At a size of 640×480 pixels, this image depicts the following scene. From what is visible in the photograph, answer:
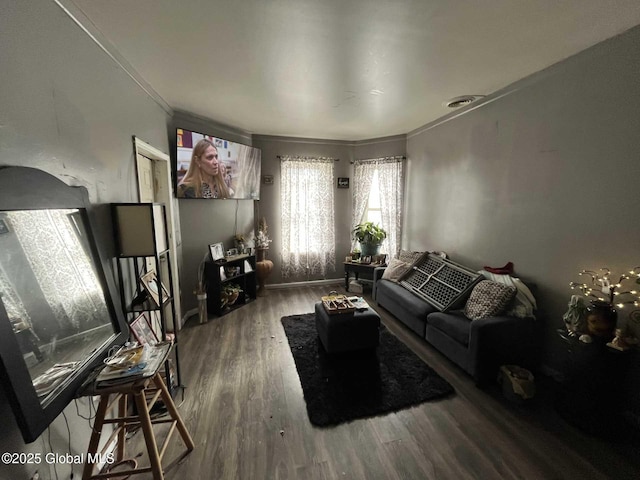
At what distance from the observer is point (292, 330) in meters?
3.03

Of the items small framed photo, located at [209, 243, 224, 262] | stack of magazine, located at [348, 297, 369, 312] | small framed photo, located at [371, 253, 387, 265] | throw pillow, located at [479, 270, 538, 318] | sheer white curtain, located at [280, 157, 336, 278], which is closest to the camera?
throw pillow, located at [479, 270, 538, 318]

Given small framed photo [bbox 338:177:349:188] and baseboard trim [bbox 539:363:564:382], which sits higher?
small framed photo [bbox 338:177:349:188]

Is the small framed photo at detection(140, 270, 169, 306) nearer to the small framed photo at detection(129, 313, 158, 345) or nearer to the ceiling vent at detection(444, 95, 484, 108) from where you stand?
the small framed photo at detection(129, 313, 158, 345)

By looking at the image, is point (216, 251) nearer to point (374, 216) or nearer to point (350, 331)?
point (350, 331)

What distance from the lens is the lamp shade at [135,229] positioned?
1.66 meters

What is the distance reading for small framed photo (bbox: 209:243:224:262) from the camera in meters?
3.36

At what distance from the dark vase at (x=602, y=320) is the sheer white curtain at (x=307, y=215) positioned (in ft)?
11.1

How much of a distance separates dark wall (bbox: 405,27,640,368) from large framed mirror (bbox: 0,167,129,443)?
10.4ft

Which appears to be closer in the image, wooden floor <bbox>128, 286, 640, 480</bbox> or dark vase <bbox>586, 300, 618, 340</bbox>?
wooden floor <bbox>128, 286, 640, 480</bbox>

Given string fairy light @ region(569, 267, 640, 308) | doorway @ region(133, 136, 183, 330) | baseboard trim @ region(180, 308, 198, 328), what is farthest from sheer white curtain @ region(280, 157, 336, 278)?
string fairy light @ region(569, 267, 640, 308)

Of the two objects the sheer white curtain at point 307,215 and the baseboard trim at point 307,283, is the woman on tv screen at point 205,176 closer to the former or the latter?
the sheer white curtain at point 307,215

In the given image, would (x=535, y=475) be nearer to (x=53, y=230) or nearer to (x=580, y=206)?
(x=580, y=206)

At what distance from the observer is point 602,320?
5.43ft

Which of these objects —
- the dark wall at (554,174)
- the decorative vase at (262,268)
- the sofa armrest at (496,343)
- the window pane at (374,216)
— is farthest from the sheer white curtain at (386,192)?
the sofa armrest at (496,343)
